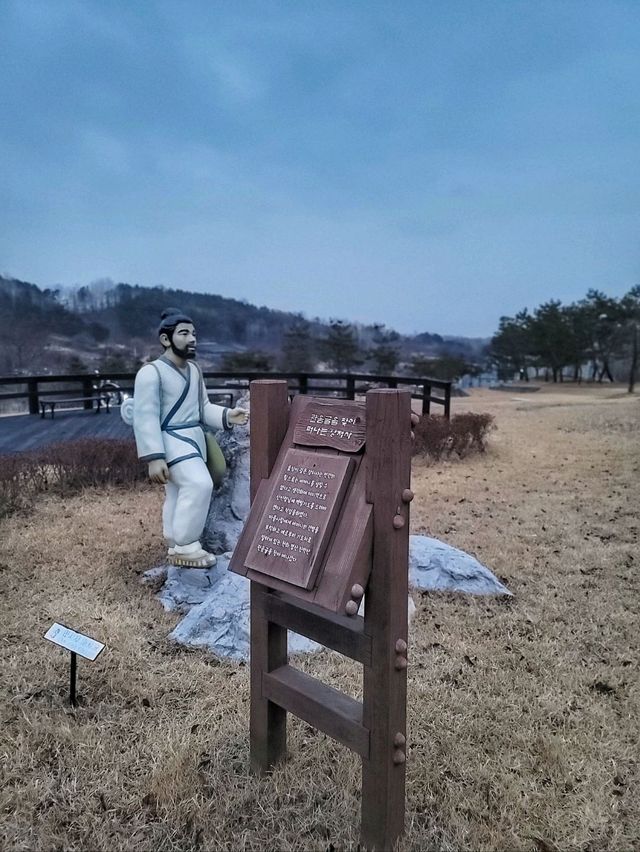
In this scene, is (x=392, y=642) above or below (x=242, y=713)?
above

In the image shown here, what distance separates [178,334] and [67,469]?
10.3 ft

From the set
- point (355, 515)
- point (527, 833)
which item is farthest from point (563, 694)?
point (355, 515)

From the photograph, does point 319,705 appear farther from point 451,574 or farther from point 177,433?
point 177,433

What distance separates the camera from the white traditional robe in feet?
13.1

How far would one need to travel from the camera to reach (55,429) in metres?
10.2

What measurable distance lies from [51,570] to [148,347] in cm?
2331

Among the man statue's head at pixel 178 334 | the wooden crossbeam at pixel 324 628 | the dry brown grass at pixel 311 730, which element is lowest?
the dry brown grass at pixel 311 730

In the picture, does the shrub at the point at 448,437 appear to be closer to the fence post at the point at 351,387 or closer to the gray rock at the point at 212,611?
the fence post at the point at 351,387

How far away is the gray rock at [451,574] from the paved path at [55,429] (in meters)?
5.57

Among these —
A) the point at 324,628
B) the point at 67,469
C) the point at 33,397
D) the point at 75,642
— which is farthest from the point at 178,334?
the point at 33,397

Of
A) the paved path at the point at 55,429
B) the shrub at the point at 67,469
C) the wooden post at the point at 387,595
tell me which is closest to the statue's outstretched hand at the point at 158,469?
the shrub at the point at 67,469

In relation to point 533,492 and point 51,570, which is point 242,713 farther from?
point 533,492

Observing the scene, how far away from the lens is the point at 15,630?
329cm

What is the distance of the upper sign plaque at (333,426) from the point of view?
6.12 feet
